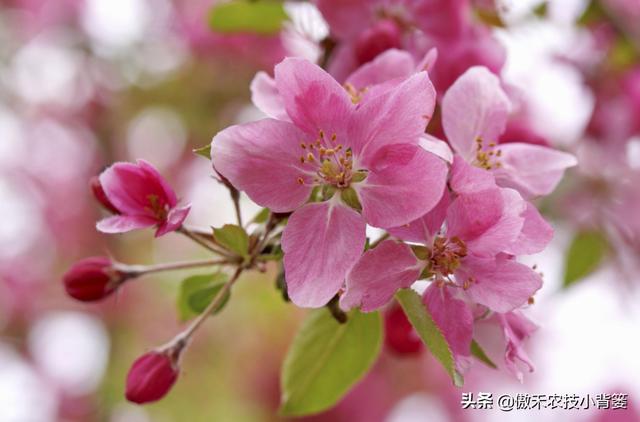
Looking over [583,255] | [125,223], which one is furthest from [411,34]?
[583,255]

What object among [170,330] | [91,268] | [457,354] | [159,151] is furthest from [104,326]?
[457,354]

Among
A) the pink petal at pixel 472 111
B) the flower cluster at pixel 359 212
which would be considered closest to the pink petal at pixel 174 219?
the flower cluster at pixel 359 212

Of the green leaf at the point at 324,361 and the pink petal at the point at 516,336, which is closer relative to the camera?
the pink petal at the point at 516,336

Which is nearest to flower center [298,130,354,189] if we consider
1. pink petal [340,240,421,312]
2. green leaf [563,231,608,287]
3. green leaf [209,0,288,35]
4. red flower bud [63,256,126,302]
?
pink petal [340,240,421,312]

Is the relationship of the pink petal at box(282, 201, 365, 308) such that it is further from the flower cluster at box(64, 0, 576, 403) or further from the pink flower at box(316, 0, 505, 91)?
the pink flower at box(316, 0, 505, 91)

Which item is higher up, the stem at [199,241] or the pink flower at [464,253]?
the pink flower at [464,253]

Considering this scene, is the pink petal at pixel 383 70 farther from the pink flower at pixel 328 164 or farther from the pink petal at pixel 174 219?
the pink petal at pixel 174 219
